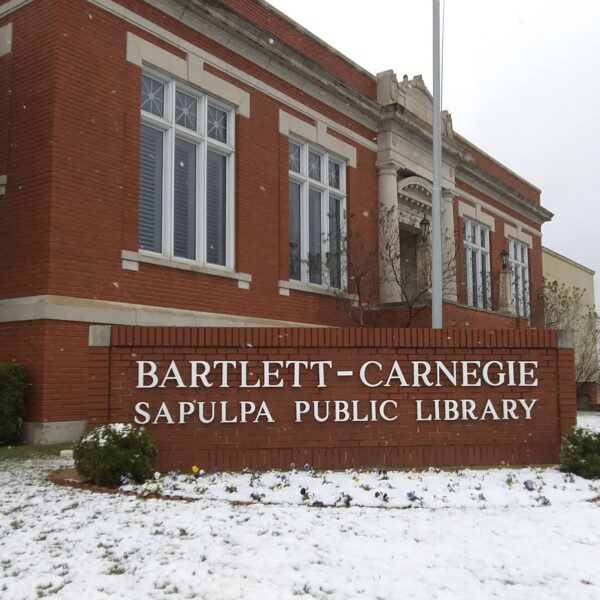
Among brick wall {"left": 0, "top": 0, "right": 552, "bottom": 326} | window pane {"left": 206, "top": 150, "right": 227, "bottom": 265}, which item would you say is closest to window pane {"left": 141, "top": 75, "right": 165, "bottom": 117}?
brick wall {"left": 0, "top": 0, "right": 552, "bottom": 326}

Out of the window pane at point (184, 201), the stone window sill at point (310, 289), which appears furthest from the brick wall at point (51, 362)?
the stone window sill at point (310, 289)

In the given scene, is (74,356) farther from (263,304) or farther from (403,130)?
(403,130)

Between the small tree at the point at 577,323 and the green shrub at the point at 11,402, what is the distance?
20.0 meters

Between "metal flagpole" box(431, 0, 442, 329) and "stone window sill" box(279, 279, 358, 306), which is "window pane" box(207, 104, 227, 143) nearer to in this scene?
"stone window sill" box(279, 279, 358, 306)

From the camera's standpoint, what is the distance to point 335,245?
54.9ft

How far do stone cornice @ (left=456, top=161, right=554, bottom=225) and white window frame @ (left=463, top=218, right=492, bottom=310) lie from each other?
135 centimetres

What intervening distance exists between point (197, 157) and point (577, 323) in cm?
2229

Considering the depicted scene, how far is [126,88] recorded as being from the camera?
37.6 feet

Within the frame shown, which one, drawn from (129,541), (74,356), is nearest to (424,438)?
(129,541)

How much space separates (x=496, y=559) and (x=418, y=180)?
1622cm

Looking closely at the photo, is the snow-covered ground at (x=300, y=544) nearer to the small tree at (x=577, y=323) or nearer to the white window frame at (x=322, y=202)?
the white window frame at (x=322, y=202)

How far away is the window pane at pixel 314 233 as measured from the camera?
1583 centimetres

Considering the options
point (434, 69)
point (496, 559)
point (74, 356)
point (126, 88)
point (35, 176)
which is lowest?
point (496, 559)

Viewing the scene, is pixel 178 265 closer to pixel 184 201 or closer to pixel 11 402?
pixel 184 201
